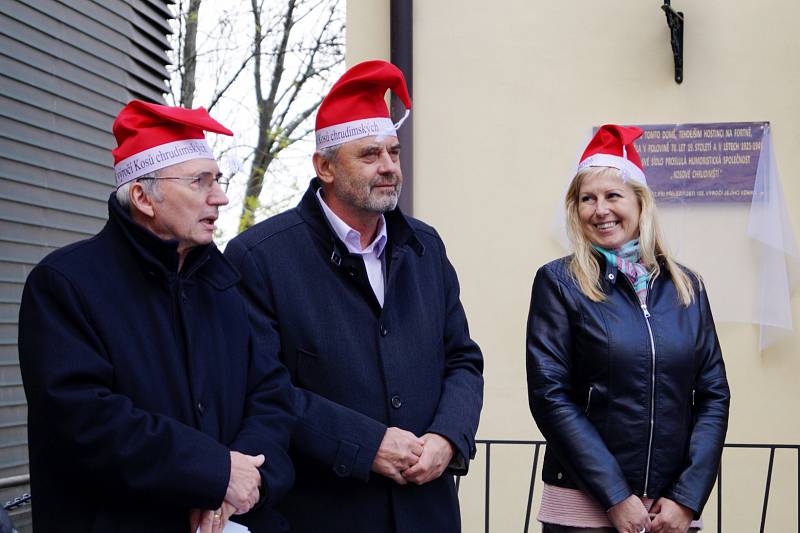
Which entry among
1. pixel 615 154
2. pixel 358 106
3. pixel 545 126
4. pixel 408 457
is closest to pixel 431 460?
pixel 408 457

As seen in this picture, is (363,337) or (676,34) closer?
(363,337)

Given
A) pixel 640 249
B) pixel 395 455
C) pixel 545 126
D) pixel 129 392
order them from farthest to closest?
pixel 545 126
pixel 640 249
pixel 395 455
pixel 129 392

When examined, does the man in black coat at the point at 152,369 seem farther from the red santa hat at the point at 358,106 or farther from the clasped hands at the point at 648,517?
the clasped hands at the point at 648,517

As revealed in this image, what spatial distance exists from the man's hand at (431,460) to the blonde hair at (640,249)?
0.69 metres

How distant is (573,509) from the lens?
3438 millimetres

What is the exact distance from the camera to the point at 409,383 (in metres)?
3.33

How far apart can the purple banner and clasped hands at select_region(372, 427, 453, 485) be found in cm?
329

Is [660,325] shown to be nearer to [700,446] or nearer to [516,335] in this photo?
[700,446]

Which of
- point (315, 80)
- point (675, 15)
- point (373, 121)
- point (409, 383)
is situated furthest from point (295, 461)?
point (315, 80)

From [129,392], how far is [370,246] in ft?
3.53

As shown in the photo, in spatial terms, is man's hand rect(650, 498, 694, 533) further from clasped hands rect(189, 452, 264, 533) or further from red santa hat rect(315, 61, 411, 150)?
red santa hat rect(315, 61, 411, 150)

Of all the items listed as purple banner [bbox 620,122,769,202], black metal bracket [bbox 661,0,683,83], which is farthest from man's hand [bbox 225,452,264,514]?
black metal bracket [bbox 661,0,683,83]

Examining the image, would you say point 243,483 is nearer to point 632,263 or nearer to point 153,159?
point 153,159

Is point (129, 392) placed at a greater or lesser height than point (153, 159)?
lesser
